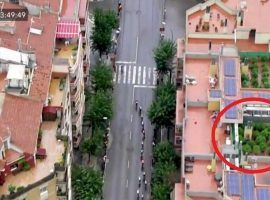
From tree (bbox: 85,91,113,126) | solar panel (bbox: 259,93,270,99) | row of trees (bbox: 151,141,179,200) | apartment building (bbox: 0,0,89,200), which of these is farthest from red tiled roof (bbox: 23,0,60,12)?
solar panel (bbox: 259,93,270,99)

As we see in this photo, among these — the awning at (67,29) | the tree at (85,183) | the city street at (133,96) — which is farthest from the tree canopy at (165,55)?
the tree at (85,183)

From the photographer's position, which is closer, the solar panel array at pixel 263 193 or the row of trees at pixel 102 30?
the solar panel array at pixel 263 193

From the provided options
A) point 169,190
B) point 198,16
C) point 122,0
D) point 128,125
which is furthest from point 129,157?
point 122,0

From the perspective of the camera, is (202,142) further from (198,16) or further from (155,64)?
(155,64)

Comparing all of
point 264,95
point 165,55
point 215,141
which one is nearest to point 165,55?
point 165,55

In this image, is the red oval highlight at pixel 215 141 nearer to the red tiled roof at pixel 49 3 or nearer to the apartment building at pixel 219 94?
the apartment building at pixel 219 94

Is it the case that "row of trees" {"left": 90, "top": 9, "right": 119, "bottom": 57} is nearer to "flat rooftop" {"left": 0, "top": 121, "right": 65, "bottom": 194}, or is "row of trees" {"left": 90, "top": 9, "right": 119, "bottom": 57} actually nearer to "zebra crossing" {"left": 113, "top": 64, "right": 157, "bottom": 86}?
"zebra crossing" {"left": 113, "top": 64, "right": 157, "bottom": 86}

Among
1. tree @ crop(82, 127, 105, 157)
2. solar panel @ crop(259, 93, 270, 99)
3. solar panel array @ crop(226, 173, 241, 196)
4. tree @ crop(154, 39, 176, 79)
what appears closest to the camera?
solar panel array @ crop(226, 173, 241, 196)
